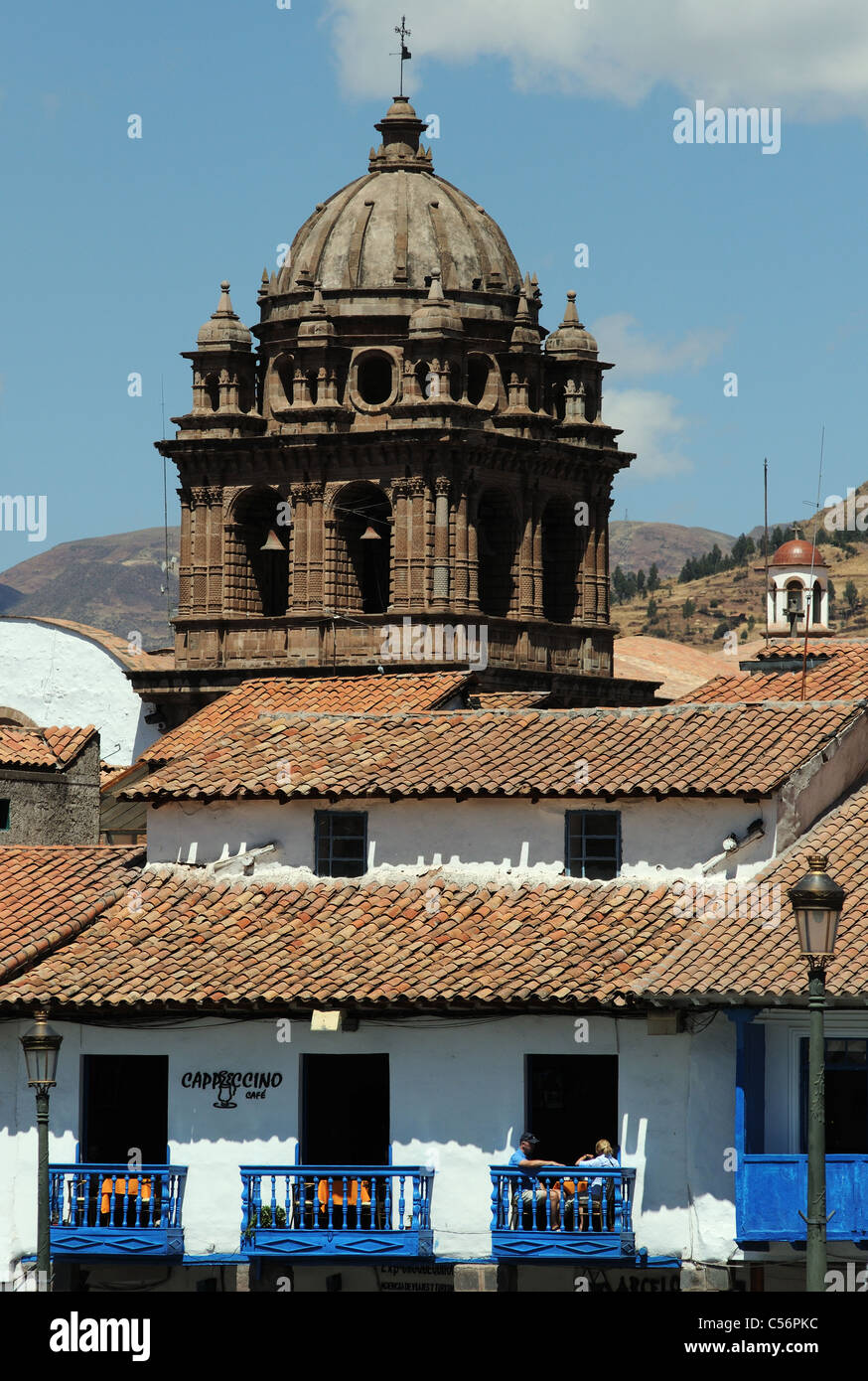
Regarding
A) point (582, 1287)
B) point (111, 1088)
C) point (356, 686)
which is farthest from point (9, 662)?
Result: point (582, 1287)

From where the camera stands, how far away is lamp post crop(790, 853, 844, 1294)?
18.1 meters

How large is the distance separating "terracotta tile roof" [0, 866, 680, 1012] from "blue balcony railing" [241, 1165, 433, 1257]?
6.16 feet

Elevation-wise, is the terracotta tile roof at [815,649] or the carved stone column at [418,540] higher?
the carved stone column at [418,540]

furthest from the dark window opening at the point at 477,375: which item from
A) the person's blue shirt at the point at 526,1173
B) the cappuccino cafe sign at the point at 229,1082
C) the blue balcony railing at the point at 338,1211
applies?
the person's blue shirt at the point at 526,1173

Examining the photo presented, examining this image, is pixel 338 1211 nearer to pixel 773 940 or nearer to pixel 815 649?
pixel 773 940

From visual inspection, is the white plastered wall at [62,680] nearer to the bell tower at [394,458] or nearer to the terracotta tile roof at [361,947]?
the bell tower at [394,458]

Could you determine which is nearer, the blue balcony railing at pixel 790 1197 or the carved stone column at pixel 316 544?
the blue balcony railing at pixel 790 1197

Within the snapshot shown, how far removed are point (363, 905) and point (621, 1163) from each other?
4551 millimetres

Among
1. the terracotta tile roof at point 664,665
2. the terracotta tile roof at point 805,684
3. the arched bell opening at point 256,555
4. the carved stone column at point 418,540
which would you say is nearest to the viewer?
the terracotta tile roof at point 805,684

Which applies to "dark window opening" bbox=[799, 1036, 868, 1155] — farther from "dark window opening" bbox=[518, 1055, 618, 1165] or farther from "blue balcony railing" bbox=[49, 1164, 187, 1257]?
"blue balcony railing" bbox=[49, 1164, 187, 1257]

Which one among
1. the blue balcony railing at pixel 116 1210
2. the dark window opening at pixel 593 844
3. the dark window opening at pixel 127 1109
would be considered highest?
the dark window opening at pixel 593 844

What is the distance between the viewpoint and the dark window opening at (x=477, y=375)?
5409cm

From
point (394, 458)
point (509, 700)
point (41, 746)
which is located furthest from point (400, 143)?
point (509, 700)

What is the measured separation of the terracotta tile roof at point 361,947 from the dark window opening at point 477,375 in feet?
83.8
